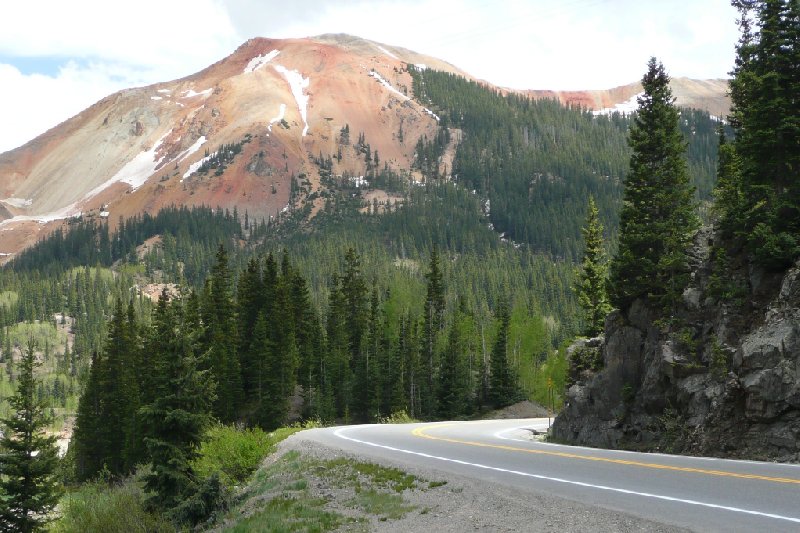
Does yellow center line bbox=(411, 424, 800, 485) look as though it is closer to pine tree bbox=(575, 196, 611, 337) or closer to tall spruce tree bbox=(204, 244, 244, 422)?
pine tree bbox=(575, 196, 611, 337)

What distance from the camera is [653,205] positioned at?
28781 mm

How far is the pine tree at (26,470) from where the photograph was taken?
100ft

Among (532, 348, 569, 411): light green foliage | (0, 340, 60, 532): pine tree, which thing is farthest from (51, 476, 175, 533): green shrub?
(532, 348, 569, 411): light green foliage

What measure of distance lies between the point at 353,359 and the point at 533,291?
101 metres

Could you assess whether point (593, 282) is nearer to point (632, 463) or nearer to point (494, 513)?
point (632, 463)

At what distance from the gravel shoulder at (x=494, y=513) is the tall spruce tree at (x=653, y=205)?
14060 millimetres

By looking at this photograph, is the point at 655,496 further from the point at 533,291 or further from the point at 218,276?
the point at 533,291

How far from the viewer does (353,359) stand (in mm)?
82750

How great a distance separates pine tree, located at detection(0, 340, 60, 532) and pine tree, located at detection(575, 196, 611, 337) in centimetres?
3148

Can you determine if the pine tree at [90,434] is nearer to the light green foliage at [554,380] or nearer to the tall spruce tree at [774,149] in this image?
the light green foliage at [554,380]

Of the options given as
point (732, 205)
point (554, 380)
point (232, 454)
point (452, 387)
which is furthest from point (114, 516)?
point (554, 380)

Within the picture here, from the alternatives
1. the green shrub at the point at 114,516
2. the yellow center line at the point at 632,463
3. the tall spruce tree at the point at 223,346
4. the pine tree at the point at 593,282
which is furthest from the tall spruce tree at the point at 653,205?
the tall spruce tree at the point at 223,346

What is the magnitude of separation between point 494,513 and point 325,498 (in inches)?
231

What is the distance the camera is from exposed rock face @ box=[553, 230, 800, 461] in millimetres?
18016
